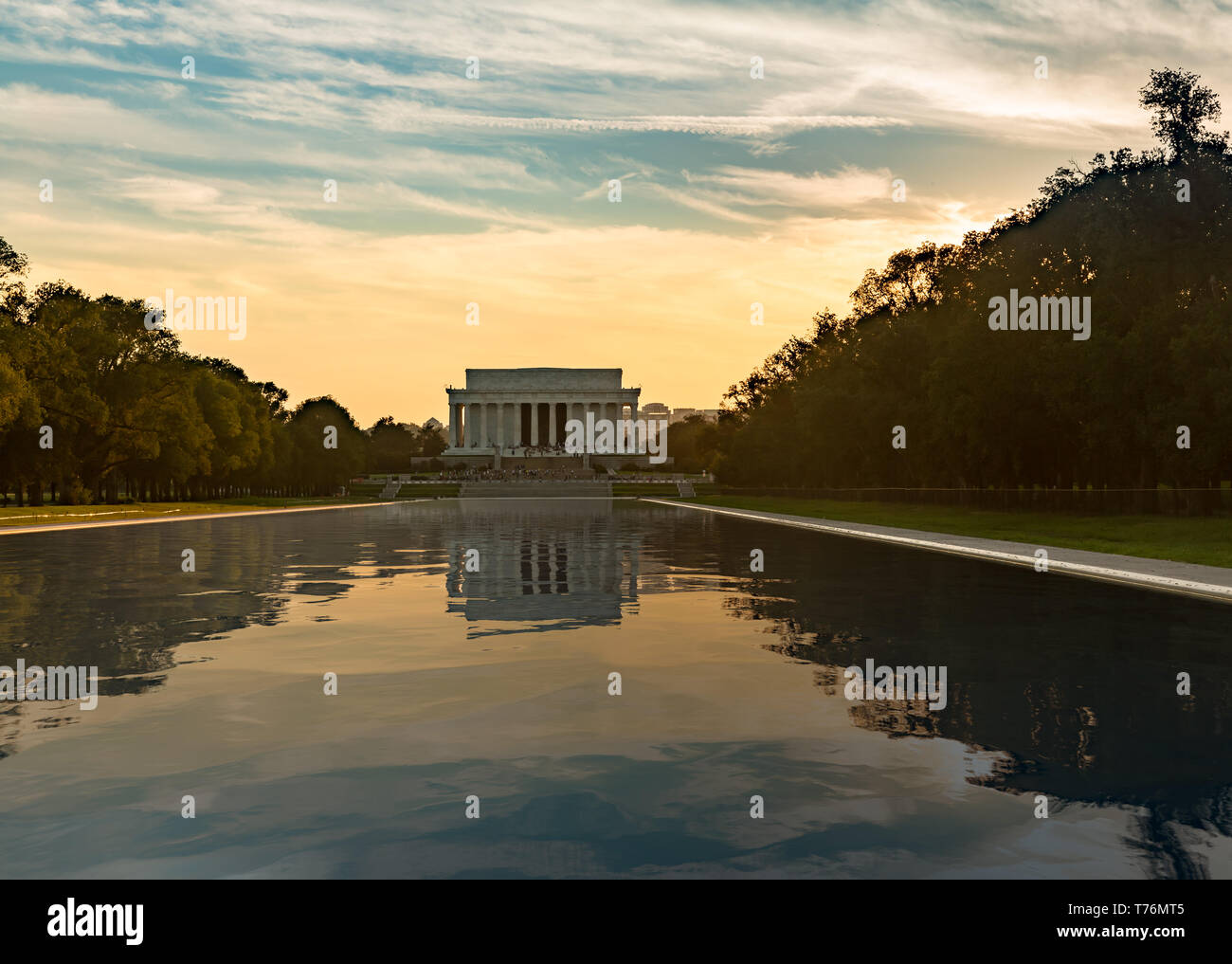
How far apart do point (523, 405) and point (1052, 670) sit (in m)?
169

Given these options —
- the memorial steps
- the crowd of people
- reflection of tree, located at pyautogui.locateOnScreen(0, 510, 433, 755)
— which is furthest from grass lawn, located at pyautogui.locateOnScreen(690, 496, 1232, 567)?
the crowd of people

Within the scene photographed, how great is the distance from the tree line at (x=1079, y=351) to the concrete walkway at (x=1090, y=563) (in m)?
14.3

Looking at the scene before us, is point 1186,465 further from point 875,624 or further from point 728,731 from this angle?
point 728,731

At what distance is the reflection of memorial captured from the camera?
17.4 meters

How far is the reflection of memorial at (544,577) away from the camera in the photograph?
17.4 meters

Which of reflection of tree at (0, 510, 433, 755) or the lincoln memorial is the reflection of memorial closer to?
reflection of tree at (0, 510, 433, 755)

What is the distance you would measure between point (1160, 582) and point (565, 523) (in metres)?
34.0

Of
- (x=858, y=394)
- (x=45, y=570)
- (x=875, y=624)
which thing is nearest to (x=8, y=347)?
(x=45, y=570)

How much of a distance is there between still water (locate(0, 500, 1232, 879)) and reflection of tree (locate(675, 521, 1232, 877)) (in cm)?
5

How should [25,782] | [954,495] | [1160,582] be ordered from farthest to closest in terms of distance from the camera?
[954,495], [1160,582], [25,782]

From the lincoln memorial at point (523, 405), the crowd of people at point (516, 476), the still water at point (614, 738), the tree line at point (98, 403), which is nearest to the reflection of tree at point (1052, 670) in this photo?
the still water at point (614, 738)

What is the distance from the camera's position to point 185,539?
4044 cm

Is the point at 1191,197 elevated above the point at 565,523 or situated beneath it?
elevated above

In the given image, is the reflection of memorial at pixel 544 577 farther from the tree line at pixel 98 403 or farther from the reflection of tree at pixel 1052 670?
the tree line at pixel 98 403
